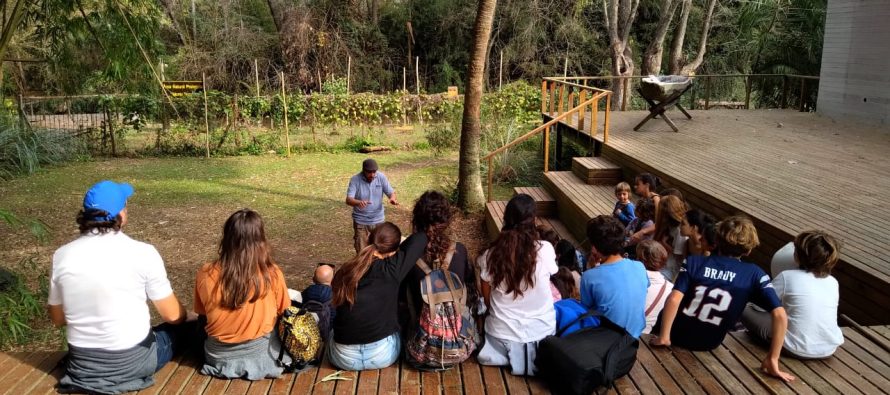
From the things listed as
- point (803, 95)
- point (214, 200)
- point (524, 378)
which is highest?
point (803, 95)

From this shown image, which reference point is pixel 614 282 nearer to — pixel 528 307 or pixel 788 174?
pixel 528 307

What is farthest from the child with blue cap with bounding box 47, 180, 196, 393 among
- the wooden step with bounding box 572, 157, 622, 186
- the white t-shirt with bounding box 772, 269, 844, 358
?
the wooden step with bounding box 572, 157, 622, 186

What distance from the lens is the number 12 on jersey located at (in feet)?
10.9

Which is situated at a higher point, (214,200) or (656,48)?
(656,48)

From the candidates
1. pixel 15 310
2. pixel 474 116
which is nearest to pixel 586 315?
pixel 15 310

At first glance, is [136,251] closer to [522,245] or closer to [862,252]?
[522,245]

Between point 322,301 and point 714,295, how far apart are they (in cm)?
212

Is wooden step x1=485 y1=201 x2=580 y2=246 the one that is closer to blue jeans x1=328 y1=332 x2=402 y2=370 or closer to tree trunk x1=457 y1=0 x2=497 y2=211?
tree trunk x1=457 y1=0 x2=497 y2=211

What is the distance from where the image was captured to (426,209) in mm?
3490

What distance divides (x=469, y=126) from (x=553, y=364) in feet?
20.0

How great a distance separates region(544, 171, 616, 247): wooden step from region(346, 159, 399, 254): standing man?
2099mm

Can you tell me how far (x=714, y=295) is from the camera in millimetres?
3330

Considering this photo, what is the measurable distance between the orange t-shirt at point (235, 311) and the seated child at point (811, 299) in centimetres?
255

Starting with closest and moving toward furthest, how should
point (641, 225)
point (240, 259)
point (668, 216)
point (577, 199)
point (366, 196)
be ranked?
point (240, 259)
point (668, 216)
point (641, 225)
point (366, 196)
point (577, 199)
